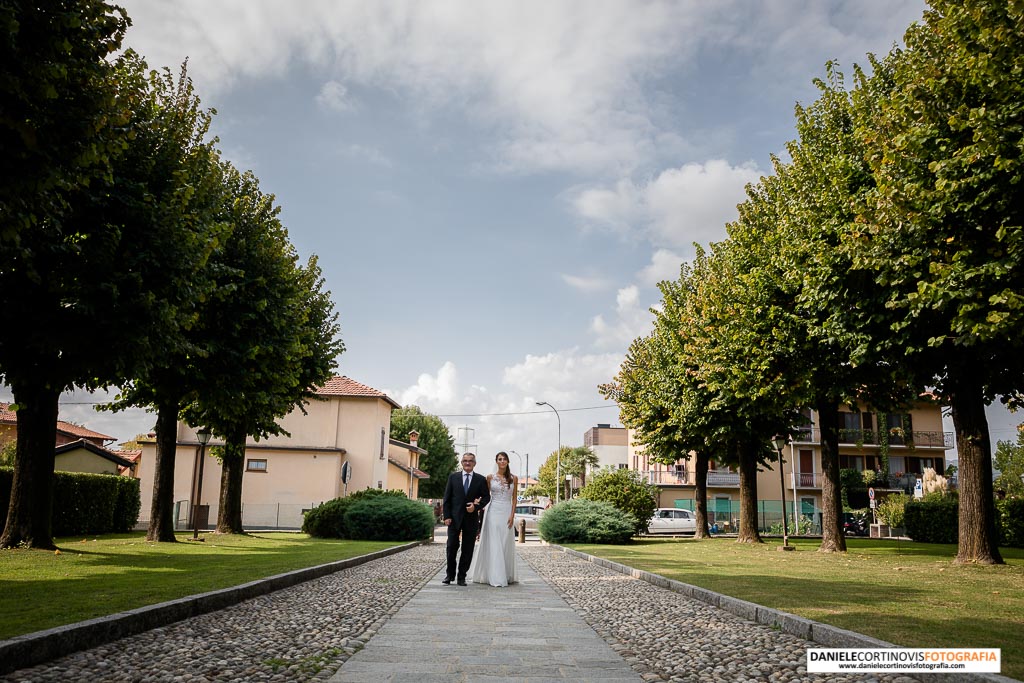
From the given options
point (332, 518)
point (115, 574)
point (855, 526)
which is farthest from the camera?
point (855, 526)

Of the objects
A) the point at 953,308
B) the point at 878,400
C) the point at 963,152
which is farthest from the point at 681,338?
the point at 963,152

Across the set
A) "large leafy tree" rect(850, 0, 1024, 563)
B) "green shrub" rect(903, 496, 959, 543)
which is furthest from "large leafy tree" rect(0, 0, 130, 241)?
"green shrub" rect(903, 496, 959, 543)

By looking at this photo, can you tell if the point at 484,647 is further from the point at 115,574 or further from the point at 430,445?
the point at 430,445

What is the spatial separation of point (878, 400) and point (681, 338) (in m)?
10.2

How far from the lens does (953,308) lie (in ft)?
44.9

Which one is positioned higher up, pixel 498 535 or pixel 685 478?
pixel 685 478

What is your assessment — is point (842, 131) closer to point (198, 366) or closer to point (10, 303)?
point (198, 366)

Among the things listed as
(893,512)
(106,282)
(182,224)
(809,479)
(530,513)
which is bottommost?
(530,513)

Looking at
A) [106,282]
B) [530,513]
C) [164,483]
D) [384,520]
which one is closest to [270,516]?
[384,520]

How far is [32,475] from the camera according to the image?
1475 cm

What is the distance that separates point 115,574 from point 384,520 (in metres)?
14.8

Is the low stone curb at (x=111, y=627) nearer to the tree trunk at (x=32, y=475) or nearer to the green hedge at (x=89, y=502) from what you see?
the tree trunk at (x=32, y=475)

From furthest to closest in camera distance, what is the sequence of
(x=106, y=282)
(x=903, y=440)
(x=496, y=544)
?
1. (x=903, y=440)
2. (x=496, y=544)
3. (x=106, y=282)

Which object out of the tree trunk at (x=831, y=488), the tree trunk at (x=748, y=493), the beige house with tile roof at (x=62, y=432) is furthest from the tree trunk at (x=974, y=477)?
the beige house with tile roof at (x=62, y=432)
